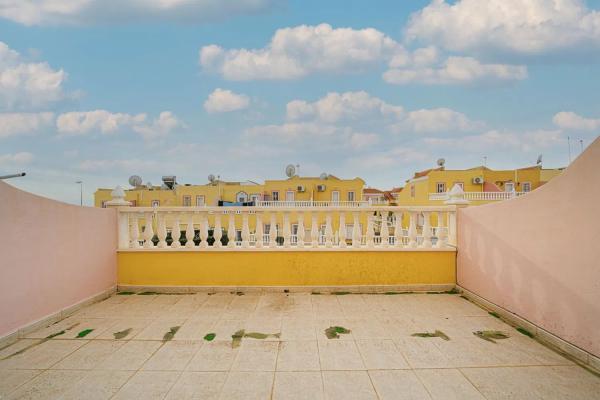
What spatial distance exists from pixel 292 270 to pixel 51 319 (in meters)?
3.05

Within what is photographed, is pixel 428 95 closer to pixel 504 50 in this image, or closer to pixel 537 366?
pixel 504 50

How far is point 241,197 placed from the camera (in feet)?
102

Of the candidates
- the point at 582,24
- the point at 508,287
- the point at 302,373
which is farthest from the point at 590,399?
the point at 582,24

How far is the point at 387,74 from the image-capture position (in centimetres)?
836

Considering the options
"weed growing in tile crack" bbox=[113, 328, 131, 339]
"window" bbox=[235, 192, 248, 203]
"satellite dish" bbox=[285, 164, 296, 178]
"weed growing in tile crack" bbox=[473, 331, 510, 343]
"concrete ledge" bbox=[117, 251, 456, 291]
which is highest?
"satellite dish" bbox=[285, 164, 296, 178]

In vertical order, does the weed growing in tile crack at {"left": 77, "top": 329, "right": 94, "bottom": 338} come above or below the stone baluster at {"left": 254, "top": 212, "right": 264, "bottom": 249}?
below

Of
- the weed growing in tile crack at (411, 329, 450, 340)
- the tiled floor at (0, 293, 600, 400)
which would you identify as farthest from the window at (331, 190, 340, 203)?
the weed growing in tile crack at (411, 329, 450, 340)

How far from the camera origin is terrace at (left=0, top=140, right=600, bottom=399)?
7.27 ft

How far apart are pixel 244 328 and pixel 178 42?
6618 mm

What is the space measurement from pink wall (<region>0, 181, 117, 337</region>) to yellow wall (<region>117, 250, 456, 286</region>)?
2.57 feet

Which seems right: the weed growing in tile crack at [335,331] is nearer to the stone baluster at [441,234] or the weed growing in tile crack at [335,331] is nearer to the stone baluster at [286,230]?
the stone baluster at [286,230]

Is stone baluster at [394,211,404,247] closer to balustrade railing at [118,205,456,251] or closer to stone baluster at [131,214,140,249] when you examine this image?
balustrade railing at [118,205,456,251]

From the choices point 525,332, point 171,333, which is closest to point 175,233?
point 171,333

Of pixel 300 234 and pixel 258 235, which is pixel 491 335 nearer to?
pixel 300 234
